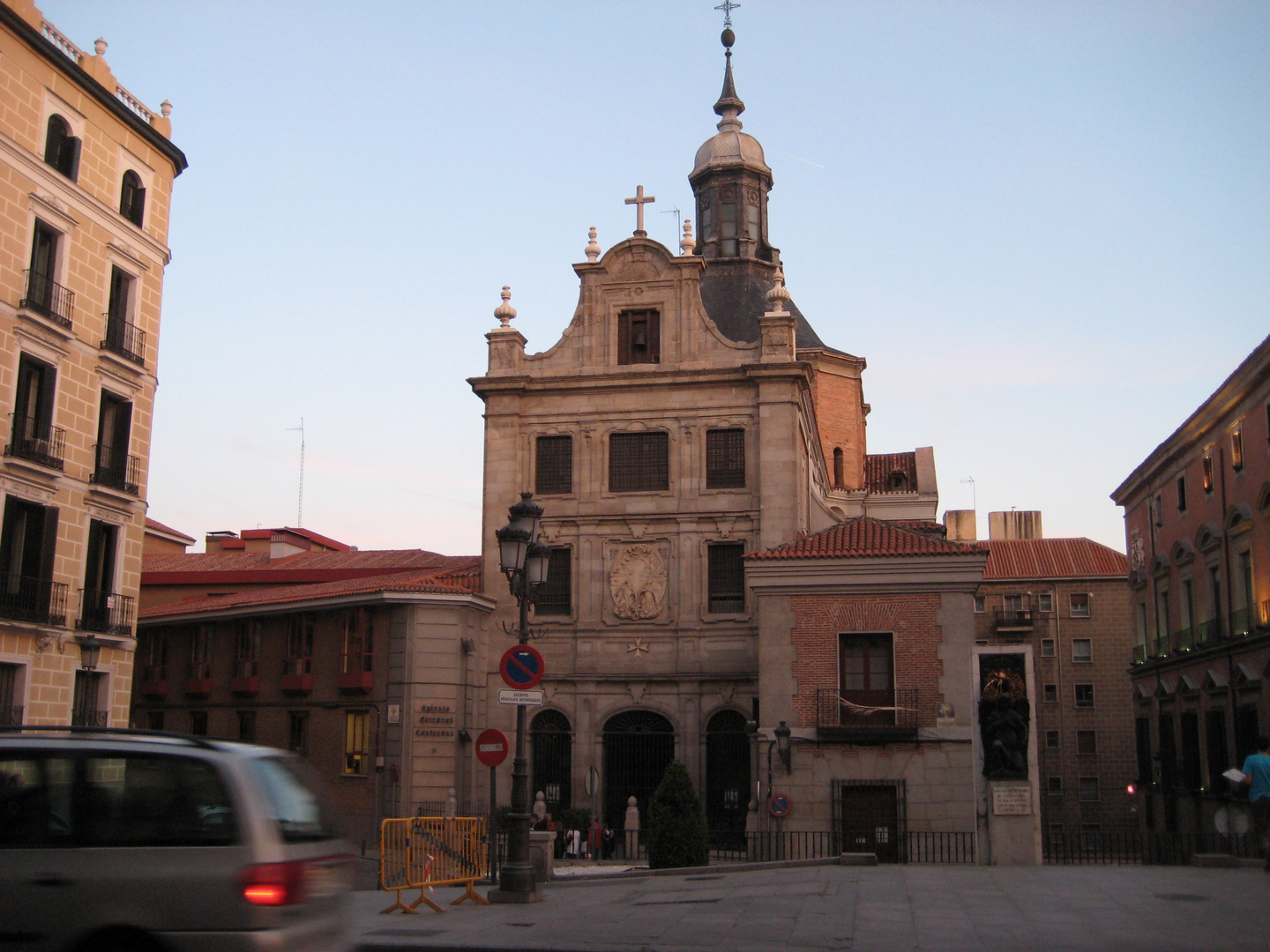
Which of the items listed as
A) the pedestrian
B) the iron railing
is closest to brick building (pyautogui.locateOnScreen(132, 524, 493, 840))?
the iron railing

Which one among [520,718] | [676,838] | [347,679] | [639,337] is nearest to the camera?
[520,718]

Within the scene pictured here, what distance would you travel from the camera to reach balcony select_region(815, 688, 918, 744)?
91.8ft

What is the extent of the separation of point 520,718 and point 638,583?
19667 millimetres

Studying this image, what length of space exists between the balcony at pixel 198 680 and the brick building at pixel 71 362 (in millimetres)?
11719

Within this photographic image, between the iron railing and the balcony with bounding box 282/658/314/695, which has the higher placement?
the balcony with bounding box 282/658/314/695

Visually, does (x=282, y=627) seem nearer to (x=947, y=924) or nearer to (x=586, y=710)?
(x=586, y=710)

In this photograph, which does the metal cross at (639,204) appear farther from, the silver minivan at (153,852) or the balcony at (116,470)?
the silver minivan at (153,852)

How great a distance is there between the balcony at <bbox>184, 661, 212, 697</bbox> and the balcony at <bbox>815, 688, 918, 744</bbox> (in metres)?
19.7

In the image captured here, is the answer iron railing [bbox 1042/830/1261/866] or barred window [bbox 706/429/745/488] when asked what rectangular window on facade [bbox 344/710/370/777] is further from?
iron railing [bbox 1042/830/1261/866]

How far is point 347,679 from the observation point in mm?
34906

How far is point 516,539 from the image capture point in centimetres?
1803

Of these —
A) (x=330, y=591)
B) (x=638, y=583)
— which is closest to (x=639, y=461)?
(x=638, y=583)

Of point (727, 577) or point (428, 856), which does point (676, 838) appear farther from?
point (727, 577)

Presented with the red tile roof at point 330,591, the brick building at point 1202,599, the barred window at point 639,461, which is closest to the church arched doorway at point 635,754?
the red tile roof at point 330,591
